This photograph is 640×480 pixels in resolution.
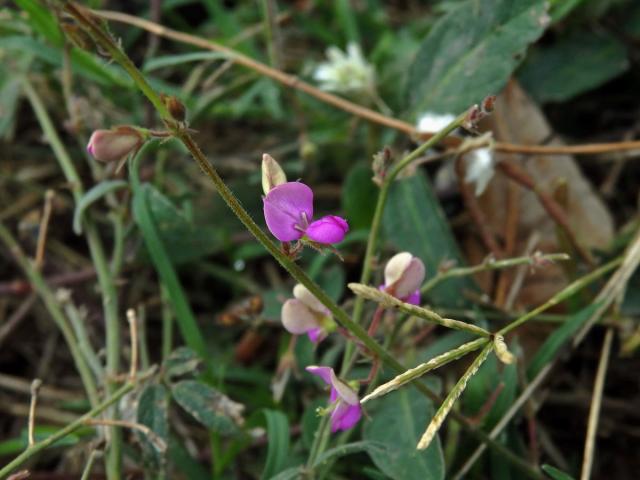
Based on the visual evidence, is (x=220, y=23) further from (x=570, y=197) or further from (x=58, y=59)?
(x=570, y=197)

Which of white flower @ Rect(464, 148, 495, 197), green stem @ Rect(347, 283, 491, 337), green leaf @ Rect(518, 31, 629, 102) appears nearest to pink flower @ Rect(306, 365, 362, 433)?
green stem @ Rect(347, 283, 491, 337)

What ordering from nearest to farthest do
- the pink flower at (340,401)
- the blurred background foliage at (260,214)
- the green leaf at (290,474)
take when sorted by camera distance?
the pink flower at (340,401)
the green leaf at (290,474)
the blurred background foliage at (260,214)

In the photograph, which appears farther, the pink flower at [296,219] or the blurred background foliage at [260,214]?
the blurred background foliage at [260,214]

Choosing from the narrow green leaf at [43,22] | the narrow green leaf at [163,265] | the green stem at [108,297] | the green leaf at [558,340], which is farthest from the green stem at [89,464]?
the narrow green leaf at [43,22]

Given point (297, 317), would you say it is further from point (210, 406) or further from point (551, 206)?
point (551, 206)

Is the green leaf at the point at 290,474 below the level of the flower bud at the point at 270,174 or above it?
below

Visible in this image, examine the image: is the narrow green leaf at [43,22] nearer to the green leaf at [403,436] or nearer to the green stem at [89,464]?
the green stem at [89,464]

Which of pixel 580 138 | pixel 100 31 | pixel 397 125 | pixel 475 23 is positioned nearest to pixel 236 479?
pixel 397 125

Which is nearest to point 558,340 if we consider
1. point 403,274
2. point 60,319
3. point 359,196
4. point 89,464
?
point 403,274
